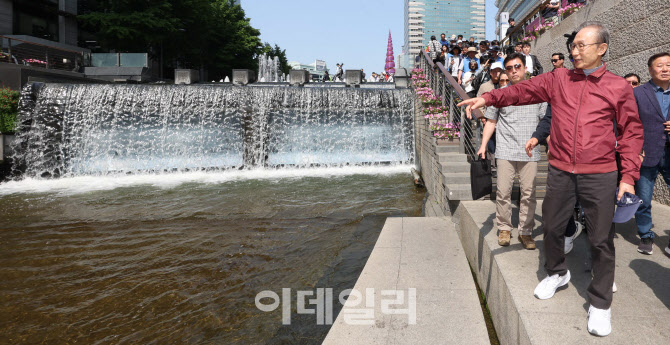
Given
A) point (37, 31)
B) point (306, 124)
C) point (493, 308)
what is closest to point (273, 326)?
point (493, 308)

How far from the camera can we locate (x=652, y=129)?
3.54m

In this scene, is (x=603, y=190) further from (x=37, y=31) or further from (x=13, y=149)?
(x=37, y=31)

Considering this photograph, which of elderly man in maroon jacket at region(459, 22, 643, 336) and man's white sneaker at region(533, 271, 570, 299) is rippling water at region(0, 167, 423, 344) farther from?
elderly man in maroon jacket at region(459, 22, 643, 336)

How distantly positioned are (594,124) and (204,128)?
48.7 feet

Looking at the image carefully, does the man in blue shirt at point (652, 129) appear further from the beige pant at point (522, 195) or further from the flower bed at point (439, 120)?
the flower bed at point (439, 120)

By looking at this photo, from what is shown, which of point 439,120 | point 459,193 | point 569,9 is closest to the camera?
point 459,193

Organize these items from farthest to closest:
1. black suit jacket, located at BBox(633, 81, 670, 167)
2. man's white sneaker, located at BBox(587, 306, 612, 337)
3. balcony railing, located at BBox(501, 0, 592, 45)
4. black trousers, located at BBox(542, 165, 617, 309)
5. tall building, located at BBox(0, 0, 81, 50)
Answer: tall building, located at BBox(0, 0, 81, 50)
balcony railing, located at BBox(501, 0, 592, 45)
black suit jacket, located at BBox(633, 81, 670, 167)
black trousers, located at BBox(542, 165, 617, 309)
man's white sneaker, located at BBox(587, 306, 612, 337)

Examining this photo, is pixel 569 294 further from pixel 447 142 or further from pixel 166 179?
pixel 166 179

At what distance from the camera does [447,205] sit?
19.8 ft

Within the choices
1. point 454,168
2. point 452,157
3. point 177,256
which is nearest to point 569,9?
point 452,157

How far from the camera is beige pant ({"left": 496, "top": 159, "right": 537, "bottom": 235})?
148 inches

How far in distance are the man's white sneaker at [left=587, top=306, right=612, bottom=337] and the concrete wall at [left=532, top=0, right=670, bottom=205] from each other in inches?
180

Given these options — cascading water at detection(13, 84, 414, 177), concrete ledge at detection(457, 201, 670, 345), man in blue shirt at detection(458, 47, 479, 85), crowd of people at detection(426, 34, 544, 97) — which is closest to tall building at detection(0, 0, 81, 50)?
cascading water at detection(13, 84, 414, 177)

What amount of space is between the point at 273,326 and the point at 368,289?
0.92m
